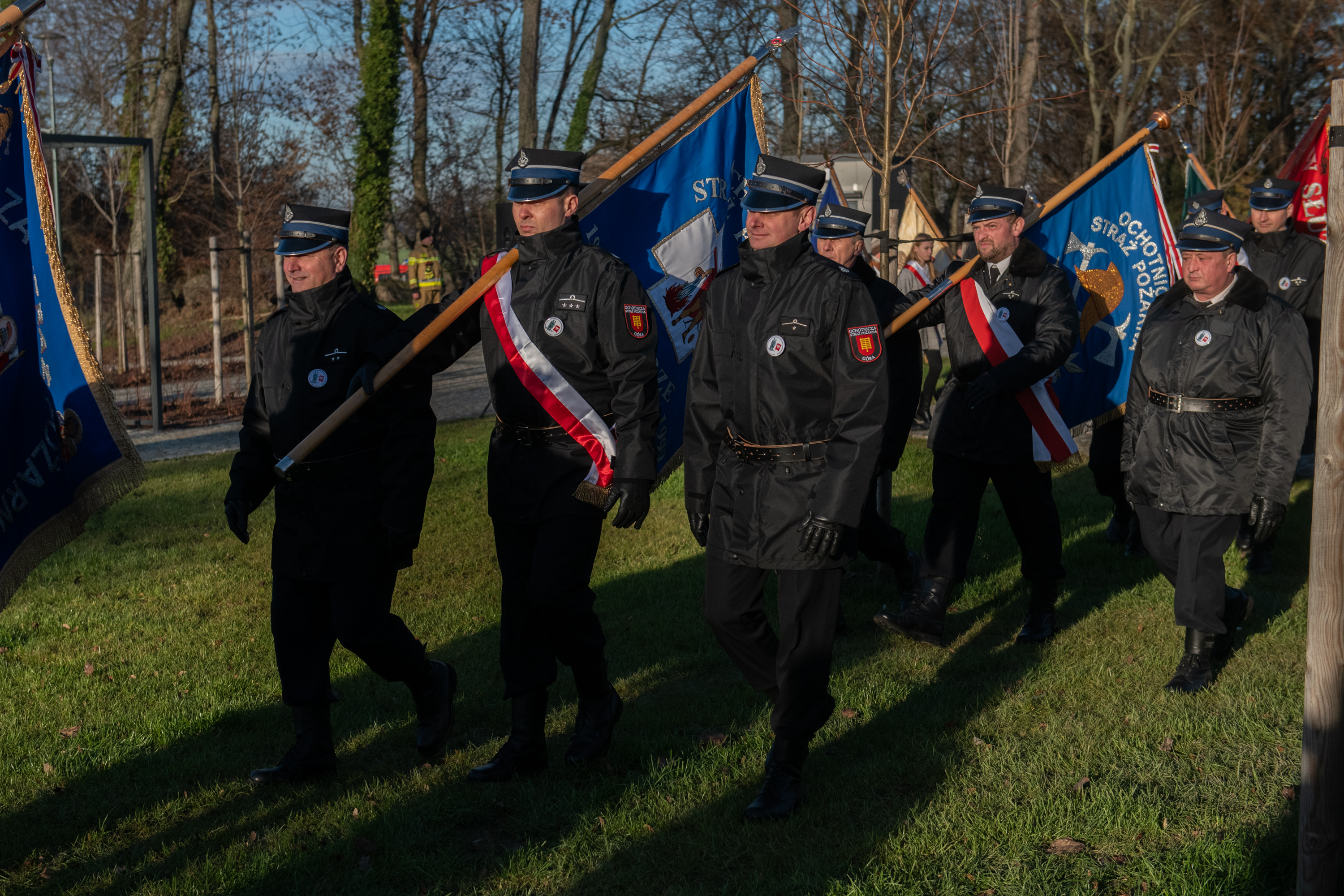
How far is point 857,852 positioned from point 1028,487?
9.30ft

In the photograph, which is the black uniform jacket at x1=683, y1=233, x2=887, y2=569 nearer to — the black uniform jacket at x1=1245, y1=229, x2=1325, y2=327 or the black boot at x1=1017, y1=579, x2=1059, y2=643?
the black boot at x1=1017, y1=579, x2=1059, y2=643

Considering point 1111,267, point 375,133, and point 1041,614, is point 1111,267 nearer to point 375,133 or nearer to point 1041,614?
point 1041,614

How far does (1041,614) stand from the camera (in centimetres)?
636

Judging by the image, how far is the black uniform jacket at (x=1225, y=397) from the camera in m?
5.28

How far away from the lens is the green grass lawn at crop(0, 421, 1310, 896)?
3.92 m

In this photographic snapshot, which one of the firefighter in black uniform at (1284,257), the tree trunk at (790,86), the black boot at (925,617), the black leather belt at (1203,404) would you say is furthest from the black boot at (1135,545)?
the tree trunk at (790,86)

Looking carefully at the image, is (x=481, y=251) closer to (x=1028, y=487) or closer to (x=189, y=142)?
(x=189, y=142)

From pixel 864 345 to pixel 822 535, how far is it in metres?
0.66

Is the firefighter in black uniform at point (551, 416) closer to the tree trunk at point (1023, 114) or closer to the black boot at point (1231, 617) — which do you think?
the black boot at point (1231, 617)

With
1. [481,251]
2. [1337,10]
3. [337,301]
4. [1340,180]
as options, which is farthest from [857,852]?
[481,251]

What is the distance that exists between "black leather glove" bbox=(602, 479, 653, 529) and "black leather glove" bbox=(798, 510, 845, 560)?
576 millimetres

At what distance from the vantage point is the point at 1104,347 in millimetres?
7836

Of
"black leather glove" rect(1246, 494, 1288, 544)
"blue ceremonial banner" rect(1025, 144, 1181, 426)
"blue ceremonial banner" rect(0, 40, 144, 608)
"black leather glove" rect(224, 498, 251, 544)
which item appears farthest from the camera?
"blue ceremonial banner" rect(1025, 144, 1181, 426)

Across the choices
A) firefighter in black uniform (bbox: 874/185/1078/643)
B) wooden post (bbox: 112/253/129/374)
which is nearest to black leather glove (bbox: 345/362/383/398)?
firefighter in black uniform (bbox: 874/185/1078/643)
